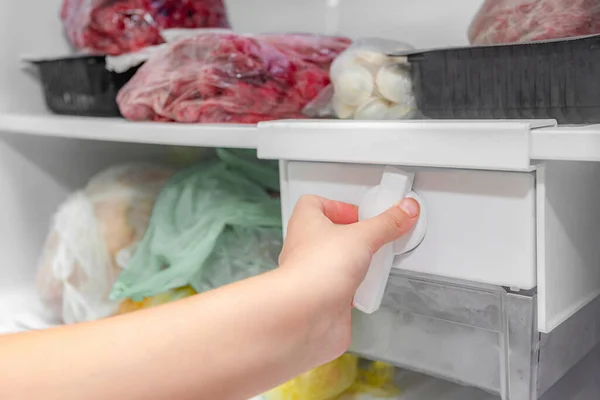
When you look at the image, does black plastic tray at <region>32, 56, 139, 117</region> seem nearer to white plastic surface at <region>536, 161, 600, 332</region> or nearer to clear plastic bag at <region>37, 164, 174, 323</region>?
clear plastic bag at <region>37, 164, 174, 323</region>

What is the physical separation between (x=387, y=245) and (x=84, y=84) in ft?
2.06

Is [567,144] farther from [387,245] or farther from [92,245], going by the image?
[92,245]

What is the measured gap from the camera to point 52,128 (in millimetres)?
988

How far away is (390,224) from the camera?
0.54 metres

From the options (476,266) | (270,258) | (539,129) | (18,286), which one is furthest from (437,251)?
(18,286)

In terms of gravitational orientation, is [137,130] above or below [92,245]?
above

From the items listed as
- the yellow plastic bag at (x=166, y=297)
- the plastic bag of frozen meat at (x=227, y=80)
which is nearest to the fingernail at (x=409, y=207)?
the plastic bag of frozen meat at (x=227, y=80)

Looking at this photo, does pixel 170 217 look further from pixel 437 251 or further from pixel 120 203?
pixel 437 251

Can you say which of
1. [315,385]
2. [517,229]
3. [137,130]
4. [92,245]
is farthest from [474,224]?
[92,245]

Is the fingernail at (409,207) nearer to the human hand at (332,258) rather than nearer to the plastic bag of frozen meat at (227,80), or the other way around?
the human hand at (332,258)

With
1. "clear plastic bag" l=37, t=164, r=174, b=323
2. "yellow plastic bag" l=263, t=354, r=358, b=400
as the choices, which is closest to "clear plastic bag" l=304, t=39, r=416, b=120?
"yellow plastic bag" l=263, t=354, r=358, b=400

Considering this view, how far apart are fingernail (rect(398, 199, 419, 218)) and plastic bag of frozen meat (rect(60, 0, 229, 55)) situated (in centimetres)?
65

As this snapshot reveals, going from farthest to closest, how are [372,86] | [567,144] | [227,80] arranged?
[227,80]
[372,86]
[567,144]

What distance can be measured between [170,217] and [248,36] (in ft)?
0.94
